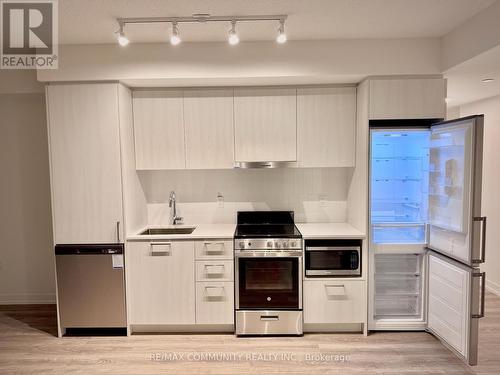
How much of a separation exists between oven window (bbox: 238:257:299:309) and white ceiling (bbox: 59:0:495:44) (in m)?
2.00

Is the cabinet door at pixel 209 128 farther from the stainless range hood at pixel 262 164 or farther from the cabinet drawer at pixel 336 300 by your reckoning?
the cabinet drawer at pixel 336 300

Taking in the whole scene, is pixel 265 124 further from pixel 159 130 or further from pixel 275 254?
pixel 275 254

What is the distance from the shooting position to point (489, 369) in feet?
8.07

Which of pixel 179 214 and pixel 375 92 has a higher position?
pixel 375 92

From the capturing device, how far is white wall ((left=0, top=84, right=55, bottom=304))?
360 centimetres

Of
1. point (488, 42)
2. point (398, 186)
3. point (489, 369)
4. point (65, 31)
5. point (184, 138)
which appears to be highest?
point (65, 31)

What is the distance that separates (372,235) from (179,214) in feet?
6.69

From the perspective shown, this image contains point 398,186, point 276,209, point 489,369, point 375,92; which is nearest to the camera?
point 489,369

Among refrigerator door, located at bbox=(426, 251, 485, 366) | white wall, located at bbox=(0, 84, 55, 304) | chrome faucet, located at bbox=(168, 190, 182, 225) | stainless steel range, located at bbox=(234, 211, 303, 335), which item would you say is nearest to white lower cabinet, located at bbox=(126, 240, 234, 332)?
stainless steel range, located at bbox=(234, 211, 303, 335)

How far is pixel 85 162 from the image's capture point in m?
2.89

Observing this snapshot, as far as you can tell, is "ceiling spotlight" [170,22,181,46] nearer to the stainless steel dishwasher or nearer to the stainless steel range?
the stainless steel range

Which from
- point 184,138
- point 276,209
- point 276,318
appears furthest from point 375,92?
point 276,318

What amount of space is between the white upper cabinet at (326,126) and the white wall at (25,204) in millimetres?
2910

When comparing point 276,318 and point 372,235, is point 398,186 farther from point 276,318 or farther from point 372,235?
point 276,318
